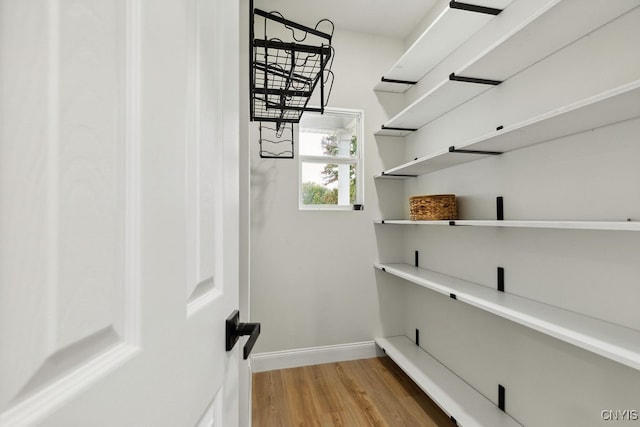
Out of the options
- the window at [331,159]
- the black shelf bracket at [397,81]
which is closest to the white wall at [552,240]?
the black shelf bracket at [397,81]

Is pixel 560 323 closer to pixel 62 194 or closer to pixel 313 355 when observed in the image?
pixel 62 194

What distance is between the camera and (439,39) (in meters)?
1.90

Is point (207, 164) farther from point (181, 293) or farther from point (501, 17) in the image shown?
point (501, 17)

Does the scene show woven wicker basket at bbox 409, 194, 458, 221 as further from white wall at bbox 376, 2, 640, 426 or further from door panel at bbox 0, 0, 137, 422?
door panel at bbox 0, 0, 137, 422

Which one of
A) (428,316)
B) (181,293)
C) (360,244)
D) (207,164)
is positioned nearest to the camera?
(181,293)

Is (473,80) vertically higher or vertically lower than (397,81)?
lower

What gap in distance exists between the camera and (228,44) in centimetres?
66

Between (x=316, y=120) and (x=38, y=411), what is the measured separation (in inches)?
102

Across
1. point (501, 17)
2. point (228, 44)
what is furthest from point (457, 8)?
point (228, 44)

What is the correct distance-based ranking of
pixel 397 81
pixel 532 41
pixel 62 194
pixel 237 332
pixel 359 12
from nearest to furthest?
1. pixel 62 194
2. pixel 237 332
3. pixel 532 41
4. pixel 359 12
5. pixel 397 81

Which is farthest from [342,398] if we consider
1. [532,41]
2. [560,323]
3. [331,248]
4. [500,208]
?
[532,41]

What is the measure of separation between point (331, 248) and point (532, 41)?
1.84m

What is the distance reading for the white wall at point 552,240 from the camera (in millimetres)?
1092

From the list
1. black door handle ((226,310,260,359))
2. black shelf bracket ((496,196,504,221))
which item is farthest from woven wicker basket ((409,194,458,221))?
black door handle ((226,310,260,359))
